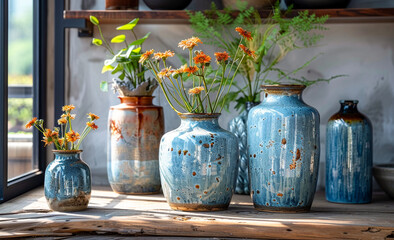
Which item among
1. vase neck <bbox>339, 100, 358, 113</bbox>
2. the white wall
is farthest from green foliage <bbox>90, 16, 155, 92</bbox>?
vase neck <bbox>339, 100, 358, 113</bbox>

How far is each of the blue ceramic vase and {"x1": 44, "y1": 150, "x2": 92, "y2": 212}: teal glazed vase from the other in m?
0.69

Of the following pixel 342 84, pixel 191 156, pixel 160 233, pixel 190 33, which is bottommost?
pixel 160 233

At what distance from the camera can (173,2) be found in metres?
1.58

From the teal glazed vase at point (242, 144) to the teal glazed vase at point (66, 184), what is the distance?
18.8 inches

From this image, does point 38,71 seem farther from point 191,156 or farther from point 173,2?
point 191,156

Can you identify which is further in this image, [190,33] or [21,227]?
[190,33]

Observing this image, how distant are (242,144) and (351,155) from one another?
31 cm

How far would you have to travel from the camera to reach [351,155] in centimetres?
143

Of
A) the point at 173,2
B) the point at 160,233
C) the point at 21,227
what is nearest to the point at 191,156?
the point at 160,233

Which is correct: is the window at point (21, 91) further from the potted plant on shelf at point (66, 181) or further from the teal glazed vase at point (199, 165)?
the teal glazed vase at point (199, 165)

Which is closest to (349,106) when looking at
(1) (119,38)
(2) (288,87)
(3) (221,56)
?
(2) (288,87)

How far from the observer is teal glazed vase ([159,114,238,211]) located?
125cm

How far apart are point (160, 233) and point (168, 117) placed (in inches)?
25.1

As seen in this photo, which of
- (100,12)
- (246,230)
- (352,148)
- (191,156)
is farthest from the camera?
(100,12)
